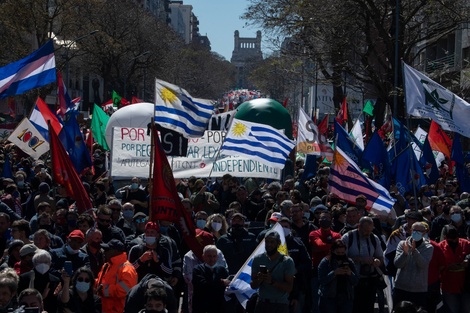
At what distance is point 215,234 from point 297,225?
1.03 meters

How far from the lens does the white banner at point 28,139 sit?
1775cm

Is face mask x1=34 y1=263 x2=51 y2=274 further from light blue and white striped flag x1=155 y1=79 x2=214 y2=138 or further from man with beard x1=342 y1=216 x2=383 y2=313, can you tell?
light blue and white striped flag x1=155 y1=79 x2=214 y2=138

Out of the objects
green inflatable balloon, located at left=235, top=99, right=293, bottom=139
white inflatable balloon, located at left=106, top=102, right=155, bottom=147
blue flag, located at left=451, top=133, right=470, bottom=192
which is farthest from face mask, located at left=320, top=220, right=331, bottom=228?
white inflatable balloon, located at left=106, top=102, right=155, bottom=147

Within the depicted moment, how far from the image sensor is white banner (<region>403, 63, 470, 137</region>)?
12.4m

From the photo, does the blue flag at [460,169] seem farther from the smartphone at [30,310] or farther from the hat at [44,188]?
the smartphone at [30,310]

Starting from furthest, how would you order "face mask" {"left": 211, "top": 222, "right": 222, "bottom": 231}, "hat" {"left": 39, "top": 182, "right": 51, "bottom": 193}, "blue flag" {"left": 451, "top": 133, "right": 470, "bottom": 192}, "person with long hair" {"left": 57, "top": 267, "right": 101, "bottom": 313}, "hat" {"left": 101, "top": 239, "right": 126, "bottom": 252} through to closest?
"blue flag" {"left": 451, "top": 133, "right": 470, "bottom": 192} < "hat" {"left": 39, "top": 182, "right": 51, "bottom": 193} < "face mask" {"left": 211, "top": 222, "right": 222, "bottom": 231} < "hat" {"left": 101, "top": 239, "right": 126, "bottom": 252} < "person with long hair" {"left": 57, "top": 267, "right": 101, "bottom": 313}

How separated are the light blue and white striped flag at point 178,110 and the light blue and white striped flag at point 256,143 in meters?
2.11

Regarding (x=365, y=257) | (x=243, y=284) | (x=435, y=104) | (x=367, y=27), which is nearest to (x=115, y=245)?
(x=243, y=284)

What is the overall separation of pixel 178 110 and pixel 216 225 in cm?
197

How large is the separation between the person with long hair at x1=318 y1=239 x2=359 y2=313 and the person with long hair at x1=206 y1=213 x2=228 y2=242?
190 centimetres

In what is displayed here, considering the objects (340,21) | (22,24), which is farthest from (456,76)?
(22,24)

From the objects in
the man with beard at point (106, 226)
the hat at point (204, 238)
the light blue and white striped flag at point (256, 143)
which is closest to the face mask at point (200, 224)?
the hat at point (204, 238)

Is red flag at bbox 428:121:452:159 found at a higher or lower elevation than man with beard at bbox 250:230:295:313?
higher

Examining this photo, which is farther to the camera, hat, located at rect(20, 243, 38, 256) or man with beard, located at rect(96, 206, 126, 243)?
man with beard, located at rect(96, 206, 126, 243)
